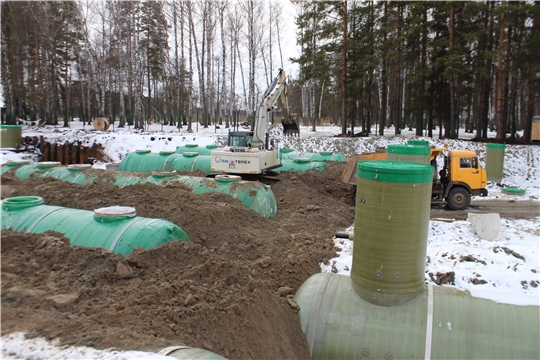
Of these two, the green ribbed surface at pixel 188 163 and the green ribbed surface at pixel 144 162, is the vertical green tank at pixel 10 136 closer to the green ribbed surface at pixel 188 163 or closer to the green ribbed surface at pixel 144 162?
the green ribbed surface at pixel 144 162

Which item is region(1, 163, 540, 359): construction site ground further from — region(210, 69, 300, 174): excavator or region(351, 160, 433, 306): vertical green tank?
region(210, 69, 300, 174): excavator

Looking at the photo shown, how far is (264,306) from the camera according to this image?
4.79 m

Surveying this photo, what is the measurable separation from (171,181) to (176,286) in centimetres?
621

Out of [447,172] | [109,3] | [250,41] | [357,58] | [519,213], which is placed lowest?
[519,213]

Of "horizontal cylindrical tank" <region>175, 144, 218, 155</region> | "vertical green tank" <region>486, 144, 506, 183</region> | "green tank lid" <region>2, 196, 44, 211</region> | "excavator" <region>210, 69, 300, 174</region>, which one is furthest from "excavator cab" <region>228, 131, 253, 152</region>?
"vertical green tank" <region>486, 144, 506, 183</region>

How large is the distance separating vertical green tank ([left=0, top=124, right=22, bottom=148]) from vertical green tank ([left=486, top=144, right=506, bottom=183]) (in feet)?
78.1

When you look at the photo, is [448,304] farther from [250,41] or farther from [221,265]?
[250,41]

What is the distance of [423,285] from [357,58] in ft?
80.1

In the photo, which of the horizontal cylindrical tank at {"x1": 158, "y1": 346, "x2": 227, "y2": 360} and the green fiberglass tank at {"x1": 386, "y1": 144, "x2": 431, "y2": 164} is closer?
Answer: the horizontal cylindrical tank at {"x1": 158, "y1": 346, "x2": 227, "y2": 360}

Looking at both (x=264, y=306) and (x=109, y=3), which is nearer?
(x=264, y=306)

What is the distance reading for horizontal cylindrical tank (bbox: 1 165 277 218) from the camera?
9.71 metres

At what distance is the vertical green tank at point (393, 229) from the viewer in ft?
15.2

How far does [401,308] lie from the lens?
4746 mm

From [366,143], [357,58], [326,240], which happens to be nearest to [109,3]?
[357,58]
